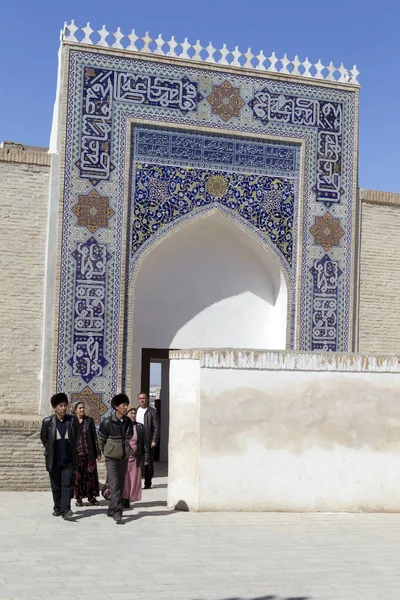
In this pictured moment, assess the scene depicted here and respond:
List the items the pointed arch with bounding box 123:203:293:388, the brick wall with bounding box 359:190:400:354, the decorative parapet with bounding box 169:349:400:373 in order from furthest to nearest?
1. the brick wall with bounding box 359:190:400:354
2. the pointed arch with bounding box 123:203:293:388
3. the decorative parapet with bounding box 169:349:400:373

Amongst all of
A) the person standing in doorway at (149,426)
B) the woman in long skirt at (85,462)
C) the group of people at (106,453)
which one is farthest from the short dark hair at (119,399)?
the person standing in doorway at (149,426)

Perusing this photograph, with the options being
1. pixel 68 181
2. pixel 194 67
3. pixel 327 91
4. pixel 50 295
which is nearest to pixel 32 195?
pixel 68 181

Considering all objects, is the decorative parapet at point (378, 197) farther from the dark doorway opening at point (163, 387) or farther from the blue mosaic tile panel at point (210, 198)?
the dark doorway opening at point (163, 387)

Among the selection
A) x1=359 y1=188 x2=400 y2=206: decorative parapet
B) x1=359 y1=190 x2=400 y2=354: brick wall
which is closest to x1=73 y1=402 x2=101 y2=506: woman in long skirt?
x1=359 y1=190 x2=400 y2=354: brick wall

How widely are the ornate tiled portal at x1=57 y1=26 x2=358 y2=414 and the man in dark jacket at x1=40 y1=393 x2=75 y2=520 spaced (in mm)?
3146

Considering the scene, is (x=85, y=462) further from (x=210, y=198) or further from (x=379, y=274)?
(x=379, y=274)

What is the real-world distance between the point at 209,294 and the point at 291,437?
13.8 feet

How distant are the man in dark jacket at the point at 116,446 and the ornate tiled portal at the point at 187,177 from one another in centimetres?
312

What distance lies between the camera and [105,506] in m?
7.67

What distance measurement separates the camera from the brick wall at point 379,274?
37.9 ft

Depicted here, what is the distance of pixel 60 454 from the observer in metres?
6.87

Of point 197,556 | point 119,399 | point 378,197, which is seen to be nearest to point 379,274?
point 378,197

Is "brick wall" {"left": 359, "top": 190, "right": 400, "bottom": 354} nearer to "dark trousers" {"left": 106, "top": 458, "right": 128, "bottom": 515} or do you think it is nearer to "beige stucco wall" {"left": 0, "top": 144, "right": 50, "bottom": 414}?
"beige stucco wall" {"left": 0, "top": 144, "right": 50, "bottom": 414}

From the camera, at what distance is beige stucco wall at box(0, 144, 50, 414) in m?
10.1
